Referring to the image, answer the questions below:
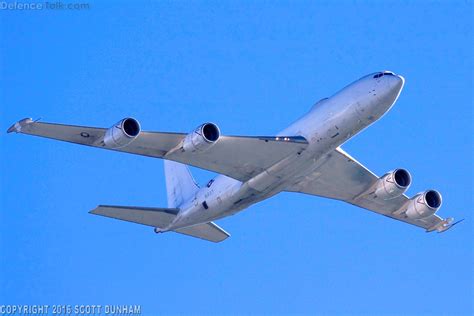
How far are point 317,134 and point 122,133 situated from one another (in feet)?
31.7

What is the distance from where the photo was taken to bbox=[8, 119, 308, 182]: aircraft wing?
1868 inches

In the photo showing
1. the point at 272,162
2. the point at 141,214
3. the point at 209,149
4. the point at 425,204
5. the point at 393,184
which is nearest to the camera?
the point at 209,149

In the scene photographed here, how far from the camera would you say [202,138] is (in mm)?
47312

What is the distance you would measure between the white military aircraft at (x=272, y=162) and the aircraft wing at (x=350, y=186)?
6 centimetres

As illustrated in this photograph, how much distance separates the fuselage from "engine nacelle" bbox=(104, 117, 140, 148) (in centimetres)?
782

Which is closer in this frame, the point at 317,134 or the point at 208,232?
the point at 317,134

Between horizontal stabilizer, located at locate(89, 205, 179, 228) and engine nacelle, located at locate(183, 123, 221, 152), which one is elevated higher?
horizontal stabilizer, located at locate(89, 205, 179, 228)

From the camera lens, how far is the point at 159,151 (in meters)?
49.5

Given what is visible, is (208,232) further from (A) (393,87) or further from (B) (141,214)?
(A) (393,87)

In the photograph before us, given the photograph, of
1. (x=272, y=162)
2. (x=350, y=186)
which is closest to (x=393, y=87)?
(x=272, y=162)

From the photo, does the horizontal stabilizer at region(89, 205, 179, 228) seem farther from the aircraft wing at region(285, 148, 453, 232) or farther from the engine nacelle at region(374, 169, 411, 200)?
the engine nacelle at region(374, 169, 411, 200)

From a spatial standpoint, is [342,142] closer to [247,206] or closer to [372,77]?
[372,77]

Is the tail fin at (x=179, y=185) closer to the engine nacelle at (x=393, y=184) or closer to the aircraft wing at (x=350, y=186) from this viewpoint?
the aircraft wing at (x=350, y=186)

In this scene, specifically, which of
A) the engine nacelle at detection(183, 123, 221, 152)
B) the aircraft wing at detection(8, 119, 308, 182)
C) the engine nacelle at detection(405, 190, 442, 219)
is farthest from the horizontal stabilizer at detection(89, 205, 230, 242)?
the engine nacelle at detection(405, 190, 442, 219)
